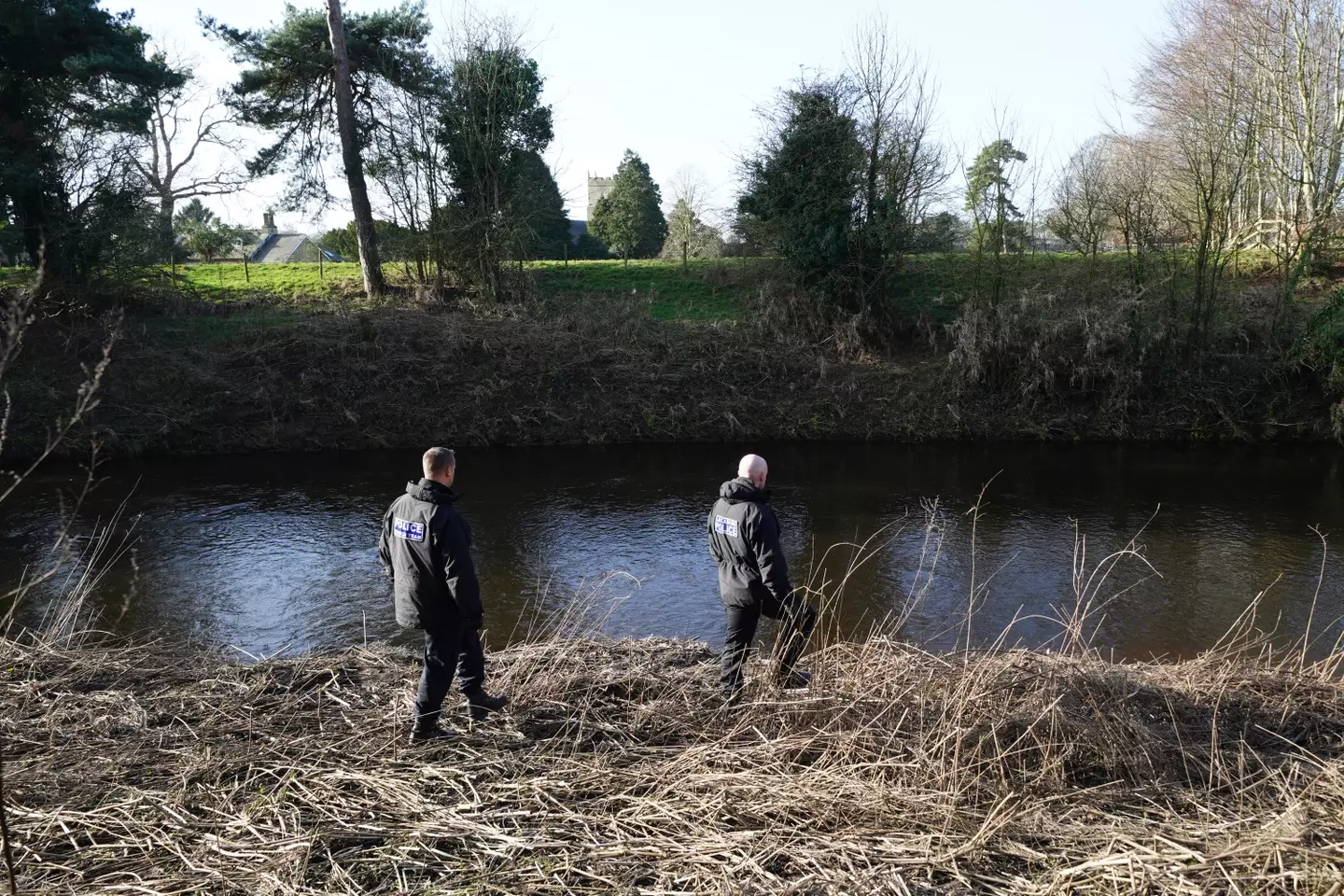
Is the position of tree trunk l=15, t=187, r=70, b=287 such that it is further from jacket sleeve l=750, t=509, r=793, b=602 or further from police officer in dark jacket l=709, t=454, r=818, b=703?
jacket sleeve l=750, t=509, r=793, b=602

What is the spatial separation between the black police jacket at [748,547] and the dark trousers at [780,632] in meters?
0.07

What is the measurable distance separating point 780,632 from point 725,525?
0.77 metres

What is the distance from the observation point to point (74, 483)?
1493cm

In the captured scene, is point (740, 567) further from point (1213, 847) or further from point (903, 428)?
point (903, 428)

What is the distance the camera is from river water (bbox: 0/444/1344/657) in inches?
A: 356

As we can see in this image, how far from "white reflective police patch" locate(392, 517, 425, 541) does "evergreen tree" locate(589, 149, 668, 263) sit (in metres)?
28.8

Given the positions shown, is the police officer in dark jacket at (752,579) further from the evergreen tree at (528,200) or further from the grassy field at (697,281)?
the evergreen tree at (528,200)

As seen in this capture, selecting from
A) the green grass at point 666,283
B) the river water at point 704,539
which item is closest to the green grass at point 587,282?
the green grass at point 666,283

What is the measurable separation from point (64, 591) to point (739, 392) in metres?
14.1

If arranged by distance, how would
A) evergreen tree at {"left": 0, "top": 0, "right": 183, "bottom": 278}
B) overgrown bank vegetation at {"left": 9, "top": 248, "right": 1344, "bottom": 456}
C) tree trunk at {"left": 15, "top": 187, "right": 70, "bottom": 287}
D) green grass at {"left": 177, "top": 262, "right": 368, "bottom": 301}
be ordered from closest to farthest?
evergreen tree at {"left": 0, "top": 0, "right": 183, "bottom": 278}
overgrown bank vegetation at {"left": 9, "top": 248, "right": 1344, "bottom": 456}
tree trunk at {"left": 15, "top": 187, "right": 70, "bottom": 287}
green grass at {"left": 177, "top": 262, "right": 368, "bottom": 301}

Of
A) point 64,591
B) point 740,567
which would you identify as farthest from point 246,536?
point 740,567

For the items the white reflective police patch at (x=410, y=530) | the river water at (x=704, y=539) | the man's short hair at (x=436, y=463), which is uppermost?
the man's short hair at (x=436, y=463)

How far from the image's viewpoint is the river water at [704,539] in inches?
356

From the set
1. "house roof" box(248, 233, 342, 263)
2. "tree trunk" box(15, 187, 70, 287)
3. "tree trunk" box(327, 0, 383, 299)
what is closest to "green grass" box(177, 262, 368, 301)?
"tree trunk" box(327, 0, 383, 299)
